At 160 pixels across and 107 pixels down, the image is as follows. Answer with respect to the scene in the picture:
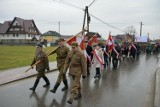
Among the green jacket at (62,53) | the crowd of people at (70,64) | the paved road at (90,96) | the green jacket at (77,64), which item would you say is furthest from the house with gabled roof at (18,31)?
the green jacket at (77,64)

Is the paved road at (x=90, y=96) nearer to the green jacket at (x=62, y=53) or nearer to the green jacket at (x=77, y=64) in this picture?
the green jacket at (x=77, y=64)

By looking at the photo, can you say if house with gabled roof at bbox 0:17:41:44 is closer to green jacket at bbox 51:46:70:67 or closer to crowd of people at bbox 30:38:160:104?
crowd of people at bbox 30:38:160:104

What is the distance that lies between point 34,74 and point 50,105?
19.0 feet

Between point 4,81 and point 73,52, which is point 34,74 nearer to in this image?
point 4,81

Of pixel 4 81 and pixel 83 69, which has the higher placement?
pixel 83 69

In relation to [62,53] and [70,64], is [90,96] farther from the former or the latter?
[62,53]

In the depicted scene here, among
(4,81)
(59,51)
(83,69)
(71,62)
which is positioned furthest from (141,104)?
(4,81)

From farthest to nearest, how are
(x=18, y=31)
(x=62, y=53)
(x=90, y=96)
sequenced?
(x=18, y=31), (x=62, y=53), (x=90, y=96)

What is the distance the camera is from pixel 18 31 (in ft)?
256

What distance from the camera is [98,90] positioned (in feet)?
28.4

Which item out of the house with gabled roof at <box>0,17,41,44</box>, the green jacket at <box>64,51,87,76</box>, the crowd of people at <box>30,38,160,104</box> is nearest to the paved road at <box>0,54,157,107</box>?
the crowd of people at <box>30,38,160,104</box>

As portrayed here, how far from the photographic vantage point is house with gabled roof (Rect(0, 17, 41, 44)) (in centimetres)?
7775

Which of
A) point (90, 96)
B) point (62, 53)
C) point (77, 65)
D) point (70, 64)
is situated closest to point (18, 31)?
point (62, 53)

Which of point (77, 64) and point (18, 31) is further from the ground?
point (18, 31)
